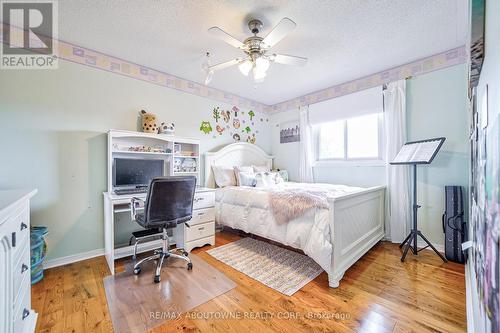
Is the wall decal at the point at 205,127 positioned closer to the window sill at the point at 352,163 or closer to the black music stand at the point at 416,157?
the window sill at the point at 352,163

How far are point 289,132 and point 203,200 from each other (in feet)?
8.00

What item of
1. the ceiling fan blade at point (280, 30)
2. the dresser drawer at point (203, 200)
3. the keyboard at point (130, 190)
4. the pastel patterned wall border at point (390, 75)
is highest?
the pastel patterned wall border at point (390, 75)

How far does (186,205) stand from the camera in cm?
231

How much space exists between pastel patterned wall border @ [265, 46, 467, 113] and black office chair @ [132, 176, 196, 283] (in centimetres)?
287

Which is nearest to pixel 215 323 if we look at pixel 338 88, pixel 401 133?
pixel 401 133

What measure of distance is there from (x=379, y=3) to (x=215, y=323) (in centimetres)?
285

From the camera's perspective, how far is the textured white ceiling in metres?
1.86

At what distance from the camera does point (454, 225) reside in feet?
7.81

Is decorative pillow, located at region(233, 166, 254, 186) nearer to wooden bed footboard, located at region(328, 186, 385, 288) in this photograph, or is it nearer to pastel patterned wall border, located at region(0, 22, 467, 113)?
pastel patterned wall border, located at region(0, 22, 467, 113)

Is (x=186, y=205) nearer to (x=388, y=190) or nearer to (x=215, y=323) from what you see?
(x=215, y=323)

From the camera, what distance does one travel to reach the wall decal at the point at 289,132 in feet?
14.1

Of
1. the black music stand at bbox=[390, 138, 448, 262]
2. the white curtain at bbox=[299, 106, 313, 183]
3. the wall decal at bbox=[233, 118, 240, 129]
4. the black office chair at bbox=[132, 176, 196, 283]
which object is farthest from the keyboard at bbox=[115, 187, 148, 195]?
the black music stand at bbox=[390, 138, 448, 262]

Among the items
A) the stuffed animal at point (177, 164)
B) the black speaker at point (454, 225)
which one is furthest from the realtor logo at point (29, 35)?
the black speaker at point (454, 225)

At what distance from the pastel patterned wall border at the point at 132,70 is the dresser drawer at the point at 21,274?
7.34ft
